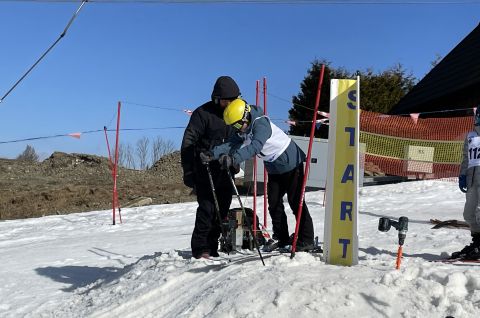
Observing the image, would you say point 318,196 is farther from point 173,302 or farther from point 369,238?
point 173,302

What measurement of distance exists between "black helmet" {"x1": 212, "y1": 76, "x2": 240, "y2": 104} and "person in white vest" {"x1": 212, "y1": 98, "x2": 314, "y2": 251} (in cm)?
40

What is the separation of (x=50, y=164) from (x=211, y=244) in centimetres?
2773

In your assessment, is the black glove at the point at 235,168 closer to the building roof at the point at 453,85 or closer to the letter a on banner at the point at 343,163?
the letter a on banner at the point at 343,163

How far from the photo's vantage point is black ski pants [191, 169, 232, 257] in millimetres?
5633

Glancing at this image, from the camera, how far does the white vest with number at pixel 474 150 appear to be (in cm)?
578

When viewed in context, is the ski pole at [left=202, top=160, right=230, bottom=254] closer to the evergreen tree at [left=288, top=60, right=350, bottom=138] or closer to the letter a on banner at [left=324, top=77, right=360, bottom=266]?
the letter a on banner at [left=324, top=77, right=360, bottom=266]

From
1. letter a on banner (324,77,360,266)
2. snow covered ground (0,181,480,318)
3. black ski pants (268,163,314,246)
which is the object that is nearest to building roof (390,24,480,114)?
snow covered ground (0,181,480,318)

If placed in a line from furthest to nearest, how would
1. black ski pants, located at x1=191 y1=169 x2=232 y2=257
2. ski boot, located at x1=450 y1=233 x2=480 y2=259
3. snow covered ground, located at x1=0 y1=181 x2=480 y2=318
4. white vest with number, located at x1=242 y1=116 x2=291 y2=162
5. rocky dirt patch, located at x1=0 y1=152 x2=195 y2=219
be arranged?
rocky dirt patch, located at x1=0 y1=152 x2=195 y2=219 → black ski pants, located at x1=191 y1=169 x2=232 y2=257 → ski boot, located at x1=450 y1=233 x2=480 y2=259 → white vest with number, located at x1=242 y1=116 x2=291 y2=162 → snow covered ground, located at x1=0 y1=181 x2=480 y2=318

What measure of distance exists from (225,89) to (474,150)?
2.78 meters

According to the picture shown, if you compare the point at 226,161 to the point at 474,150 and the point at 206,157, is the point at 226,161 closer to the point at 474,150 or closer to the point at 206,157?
the point at 206,157

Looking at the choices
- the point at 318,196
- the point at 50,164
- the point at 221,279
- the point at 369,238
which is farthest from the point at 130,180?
the point at 221,279

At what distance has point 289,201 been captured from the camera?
558 centimetres

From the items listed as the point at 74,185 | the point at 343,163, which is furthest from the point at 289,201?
the point at 74,185

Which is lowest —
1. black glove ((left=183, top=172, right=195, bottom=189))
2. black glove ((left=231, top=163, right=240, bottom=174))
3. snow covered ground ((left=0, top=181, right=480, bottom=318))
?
snow covered ground ((left=0, top=181, right=480, bottom=318))
